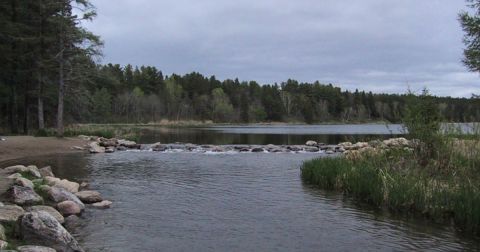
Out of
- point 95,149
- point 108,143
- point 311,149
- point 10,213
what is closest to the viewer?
point 10,213

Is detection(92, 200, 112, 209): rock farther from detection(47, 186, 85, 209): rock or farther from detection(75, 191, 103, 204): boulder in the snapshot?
detection(47, 186, 85, 209): rock

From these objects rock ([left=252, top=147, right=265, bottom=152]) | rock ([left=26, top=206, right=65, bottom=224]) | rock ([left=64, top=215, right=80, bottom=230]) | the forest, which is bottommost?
rock ([left=64, top=215, right=80, bottom=230])

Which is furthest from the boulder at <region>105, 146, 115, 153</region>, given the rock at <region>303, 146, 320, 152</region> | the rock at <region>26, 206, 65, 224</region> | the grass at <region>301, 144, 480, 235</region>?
the rock at <region>26, 206, 65, 224</region>

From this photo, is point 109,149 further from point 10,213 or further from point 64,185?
point 10,213

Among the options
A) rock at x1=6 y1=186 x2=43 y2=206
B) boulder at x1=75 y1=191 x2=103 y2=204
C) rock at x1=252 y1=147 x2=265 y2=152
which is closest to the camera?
rock at x1=6 y1=186 x2=43 y2=206

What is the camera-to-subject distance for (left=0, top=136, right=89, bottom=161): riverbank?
99.2ft

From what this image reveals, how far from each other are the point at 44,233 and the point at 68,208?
4060 millimetres

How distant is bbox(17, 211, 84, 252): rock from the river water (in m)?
0.86

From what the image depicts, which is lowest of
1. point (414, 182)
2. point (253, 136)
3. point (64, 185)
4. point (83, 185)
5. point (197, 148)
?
point (83, 185)

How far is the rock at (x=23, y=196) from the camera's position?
13.6m

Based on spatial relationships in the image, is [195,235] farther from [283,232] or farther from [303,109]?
[303,109]

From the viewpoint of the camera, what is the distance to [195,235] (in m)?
12.2

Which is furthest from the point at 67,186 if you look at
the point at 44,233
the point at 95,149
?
the point at 95,149

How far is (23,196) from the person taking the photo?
13906mm
